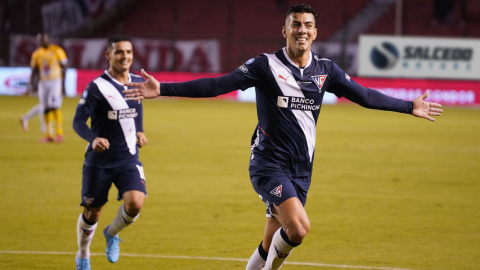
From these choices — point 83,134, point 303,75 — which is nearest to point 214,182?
point 83,134

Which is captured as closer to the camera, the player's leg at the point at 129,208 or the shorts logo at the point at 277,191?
the shorts logo at the point at 277,191

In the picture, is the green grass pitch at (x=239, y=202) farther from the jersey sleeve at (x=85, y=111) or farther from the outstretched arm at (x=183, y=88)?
the outstretched arm at (x=183, y=88)

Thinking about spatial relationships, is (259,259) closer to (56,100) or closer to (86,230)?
(86,230)

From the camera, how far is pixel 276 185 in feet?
15.7

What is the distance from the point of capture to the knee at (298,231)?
4.59 metres

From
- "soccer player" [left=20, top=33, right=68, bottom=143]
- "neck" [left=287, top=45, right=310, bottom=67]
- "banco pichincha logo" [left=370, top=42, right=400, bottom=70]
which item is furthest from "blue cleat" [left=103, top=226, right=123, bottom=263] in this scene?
"banco pichincha logo" [left=370, top=42, right=400, bottom=70]

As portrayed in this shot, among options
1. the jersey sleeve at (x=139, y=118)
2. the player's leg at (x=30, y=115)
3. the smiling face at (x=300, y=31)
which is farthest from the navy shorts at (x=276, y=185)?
the player's leg at (x=30, y=115)

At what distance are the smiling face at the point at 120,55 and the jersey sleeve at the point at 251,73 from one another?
1.53 m

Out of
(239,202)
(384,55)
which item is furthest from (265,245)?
(384,55)

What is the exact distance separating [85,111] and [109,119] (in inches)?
9.2

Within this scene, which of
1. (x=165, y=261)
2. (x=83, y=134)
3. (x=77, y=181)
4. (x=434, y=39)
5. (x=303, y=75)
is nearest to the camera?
(x=303, y=75)

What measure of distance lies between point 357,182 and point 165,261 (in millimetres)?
5178

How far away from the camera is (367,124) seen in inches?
764

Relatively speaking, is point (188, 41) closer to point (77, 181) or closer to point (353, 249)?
point (77, 181)
